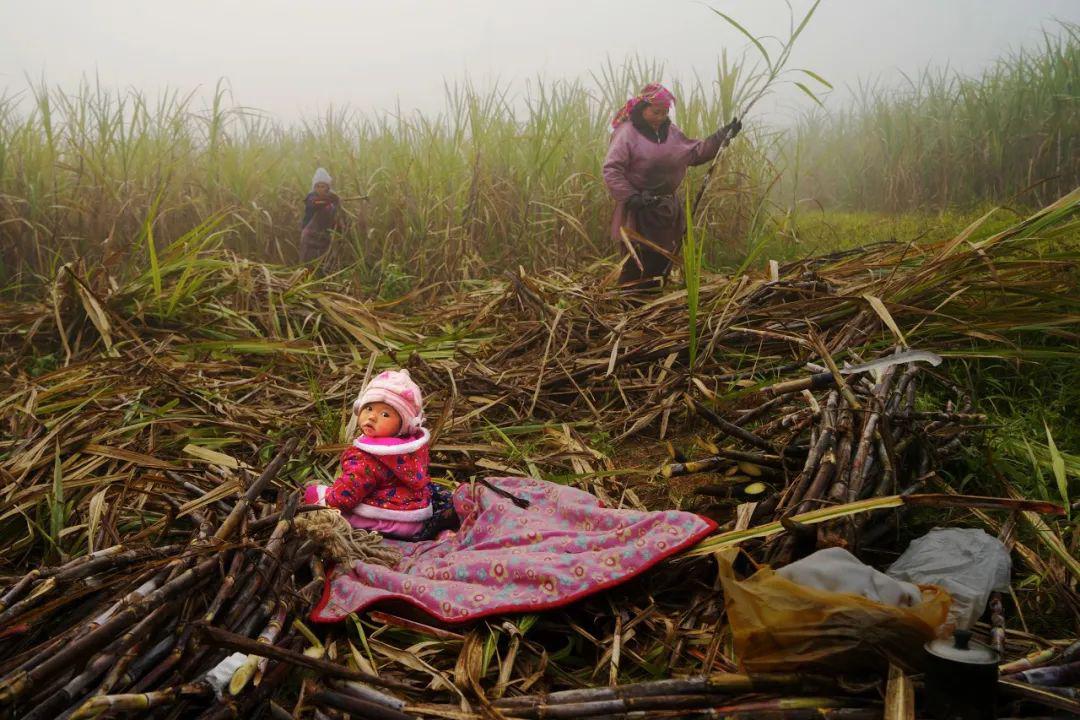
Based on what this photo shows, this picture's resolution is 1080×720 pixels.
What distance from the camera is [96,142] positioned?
16.6 feet

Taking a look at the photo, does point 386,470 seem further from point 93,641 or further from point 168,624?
point 93,641

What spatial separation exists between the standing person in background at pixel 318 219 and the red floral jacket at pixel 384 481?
3268mm

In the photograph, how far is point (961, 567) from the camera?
1631 millimetres

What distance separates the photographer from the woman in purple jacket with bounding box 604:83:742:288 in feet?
13.1

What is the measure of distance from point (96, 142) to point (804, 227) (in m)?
4.76

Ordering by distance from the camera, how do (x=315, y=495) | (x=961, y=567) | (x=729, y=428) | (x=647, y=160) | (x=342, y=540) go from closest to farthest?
(x=961, y=567) → (x=342, y=540) → (x=729, y=428) → (x=315, y=495) → (x=647, y=160)

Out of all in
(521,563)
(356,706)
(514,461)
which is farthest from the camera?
(514,461)

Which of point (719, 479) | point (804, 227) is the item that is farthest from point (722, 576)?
point (804, 227)

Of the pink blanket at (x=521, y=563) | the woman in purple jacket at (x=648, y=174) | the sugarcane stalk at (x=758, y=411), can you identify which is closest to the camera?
the pink blanket at (x=521, y=563)

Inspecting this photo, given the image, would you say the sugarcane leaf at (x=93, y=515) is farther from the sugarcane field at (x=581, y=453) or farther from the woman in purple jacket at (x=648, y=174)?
the woman in purple jacket at (x=648, y=174)

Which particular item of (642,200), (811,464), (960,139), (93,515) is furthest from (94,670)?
(960,139)

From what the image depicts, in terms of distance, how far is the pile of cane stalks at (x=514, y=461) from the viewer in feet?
4.66

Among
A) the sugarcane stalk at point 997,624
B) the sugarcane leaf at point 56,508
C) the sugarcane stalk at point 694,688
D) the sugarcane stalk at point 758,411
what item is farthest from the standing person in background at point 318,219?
the sugarcane stalk at point 997,624

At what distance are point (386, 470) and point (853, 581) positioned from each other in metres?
1.25
